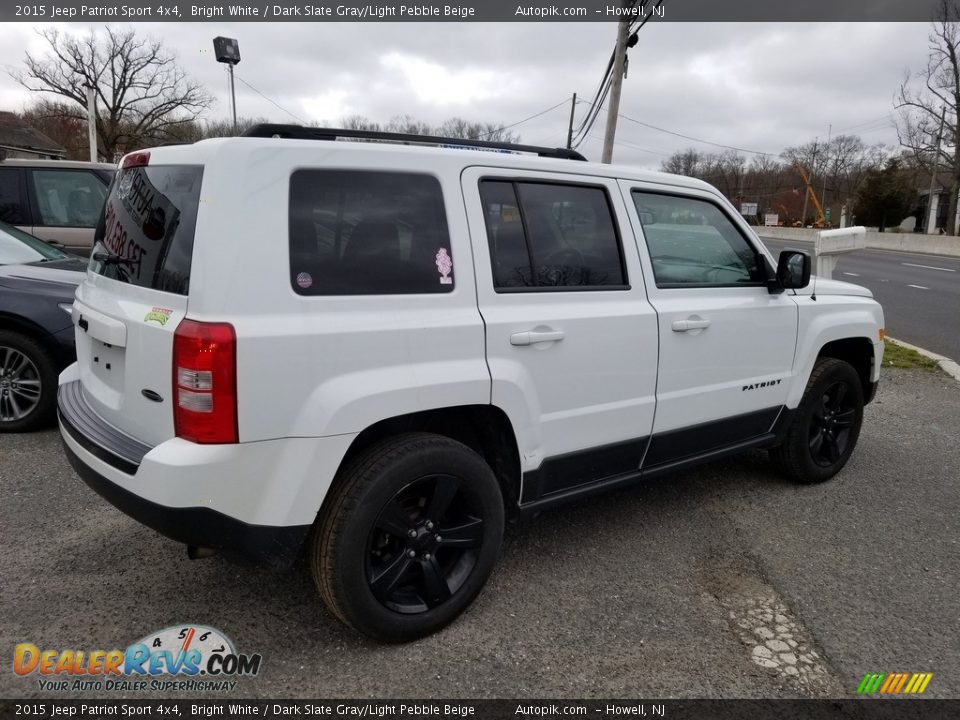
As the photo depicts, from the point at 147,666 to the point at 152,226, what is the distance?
63.8 inches

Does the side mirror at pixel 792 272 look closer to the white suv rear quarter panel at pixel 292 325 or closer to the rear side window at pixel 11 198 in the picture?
the white suv rear quarter panel at pixel 292 325

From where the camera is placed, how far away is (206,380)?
7.22 feet

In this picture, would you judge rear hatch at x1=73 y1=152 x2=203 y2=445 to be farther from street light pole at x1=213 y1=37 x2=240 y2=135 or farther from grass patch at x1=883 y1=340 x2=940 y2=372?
street light pole at x1=213 y1=37 x2=240 y2=135

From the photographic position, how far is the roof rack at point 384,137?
8.36 feet

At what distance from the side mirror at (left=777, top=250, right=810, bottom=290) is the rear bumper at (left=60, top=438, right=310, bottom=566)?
9.41 feet

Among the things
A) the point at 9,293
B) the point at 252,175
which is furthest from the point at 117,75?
the point at 252,175

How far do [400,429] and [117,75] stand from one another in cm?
5284

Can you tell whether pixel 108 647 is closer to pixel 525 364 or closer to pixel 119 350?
pixel 119 350

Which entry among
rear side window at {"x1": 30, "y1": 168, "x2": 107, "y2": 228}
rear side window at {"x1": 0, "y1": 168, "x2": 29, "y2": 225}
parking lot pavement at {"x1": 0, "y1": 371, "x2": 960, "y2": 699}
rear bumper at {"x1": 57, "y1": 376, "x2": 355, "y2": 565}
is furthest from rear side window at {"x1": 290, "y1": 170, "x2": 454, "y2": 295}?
rear side window at {"x1": 0, "y1": 168, "x2": 29, "y2": 225}

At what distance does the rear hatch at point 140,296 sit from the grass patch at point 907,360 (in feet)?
24.0

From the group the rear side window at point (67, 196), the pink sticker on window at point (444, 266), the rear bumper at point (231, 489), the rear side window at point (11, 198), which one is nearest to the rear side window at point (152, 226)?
the rear bumper at point (231, 489)

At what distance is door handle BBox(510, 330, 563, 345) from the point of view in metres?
2.78

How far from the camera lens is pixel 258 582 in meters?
3.12

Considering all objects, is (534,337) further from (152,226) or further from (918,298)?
(918,298)
